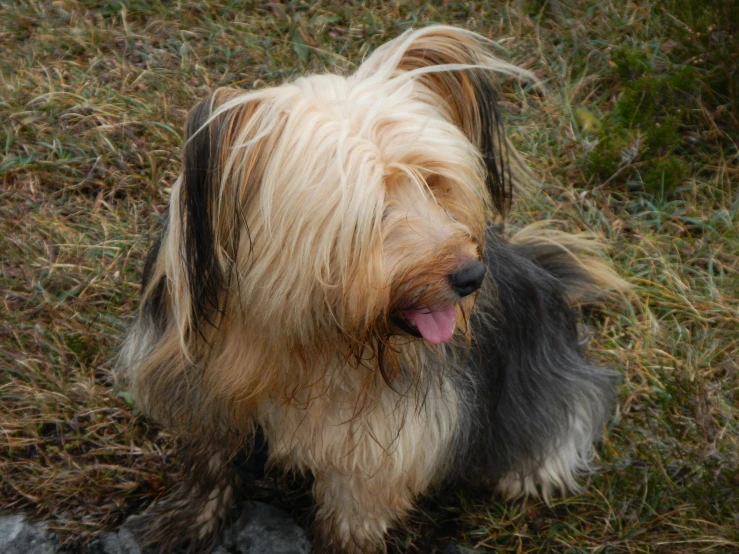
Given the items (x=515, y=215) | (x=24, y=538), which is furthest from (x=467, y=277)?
(x=515, y=215)

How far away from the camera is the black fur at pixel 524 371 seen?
2438 mm

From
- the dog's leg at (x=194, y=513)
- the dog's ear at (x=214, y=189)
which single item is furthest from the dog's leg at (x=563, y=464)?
the dog's ear at (x=214, y=189)

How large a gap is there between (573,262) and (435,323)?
4.02ft

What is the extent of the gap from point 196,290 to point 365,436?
2.07 feet

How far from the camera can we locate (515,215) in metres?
3.61

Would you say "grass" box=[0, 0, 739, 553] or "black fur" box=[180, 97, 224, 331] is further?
"grass" box=[0, 0, 739, 553]

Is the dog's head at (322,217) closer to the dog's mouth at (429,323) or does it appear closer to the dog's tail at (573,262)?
the dog's mouth at (429,323)

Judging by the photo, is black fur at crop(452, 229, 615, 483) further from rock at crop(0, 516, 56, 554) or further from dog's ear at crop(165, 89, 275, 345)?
rock at crop(0, 516, 56, 554)

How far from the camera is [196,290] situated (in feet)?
6.22

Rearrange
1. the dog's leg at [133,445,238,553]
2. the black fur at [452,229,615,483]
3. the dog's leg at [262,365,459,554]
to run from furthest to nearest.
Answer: the dog's leg at [133,445,238,553], the black fur at [452,229,615,483], the dog's leg at [262,365,459,554]

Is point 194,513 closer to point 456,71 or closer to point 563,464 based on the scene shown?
point 563,464

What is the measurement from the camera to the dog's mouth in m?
1.92

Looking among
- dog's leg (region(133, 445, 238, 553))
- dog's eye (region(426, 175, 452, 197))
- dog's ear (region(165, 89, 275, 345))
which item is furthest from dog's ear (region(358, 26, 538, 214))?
dog's leg (region(133, 445, 238, 553))

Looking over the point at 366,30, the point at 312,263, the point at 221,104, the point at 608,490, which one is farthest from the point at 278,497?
the point at 366,30
